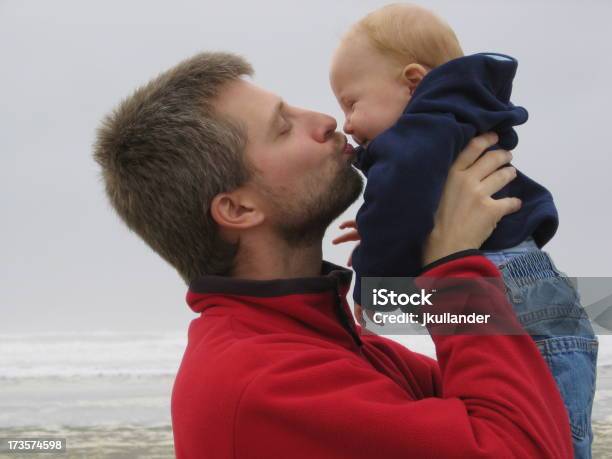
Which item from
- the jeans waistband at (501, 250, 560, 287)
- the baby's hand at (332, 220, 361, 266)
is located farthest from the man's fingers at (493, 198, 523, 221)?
the baby's hand at (332, 220, 361, 266)

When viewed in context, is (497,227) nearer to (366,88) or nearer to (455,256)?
(455,256)

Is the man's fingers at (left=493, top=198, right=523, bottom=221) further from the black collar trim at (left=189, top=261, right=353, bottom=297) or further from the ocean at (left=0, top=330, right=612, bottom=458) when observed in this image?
the ocean at (left=0, top=330, right=612, bottom=458)

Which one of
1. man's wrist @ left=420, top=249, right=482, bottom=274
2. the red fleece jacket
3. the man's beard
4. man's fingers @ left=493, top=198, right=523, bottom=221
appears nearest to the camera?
the red fleece jacket

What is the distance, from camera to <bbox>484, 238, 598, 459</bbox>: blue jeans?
167cm

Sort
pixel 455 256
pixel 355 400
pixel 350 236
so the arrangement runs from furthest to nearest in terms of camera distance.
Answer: pixel 350 236 < pixel 455 256 < pixel 355 400

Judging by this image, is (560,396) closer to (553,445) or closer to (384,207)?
(553,445)

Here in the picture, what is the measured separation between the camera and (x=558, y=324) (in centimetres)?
173

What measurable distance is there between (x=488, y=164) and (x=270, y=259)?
619 millimetres

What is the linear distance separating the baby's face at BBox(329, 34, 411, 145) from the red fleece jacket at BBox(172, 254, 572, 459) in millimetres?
610

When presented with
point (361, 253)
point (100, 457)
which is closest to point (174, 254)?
point (361, 253)

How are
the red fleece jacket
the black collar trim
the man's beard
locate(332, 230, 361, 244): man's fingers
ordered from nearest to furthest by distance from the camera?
the red fleece jacket < the black collar trim < the man's beard < locate(332, 230, 361, 244): man's fingers

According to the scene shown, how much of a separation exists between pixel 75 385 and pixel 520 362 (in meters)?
8.66

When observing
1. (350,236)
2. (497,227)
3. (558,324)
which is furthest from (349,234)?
(558,324)

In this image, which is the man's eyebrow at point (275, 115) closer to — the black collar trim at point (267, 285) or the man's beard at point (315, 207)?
the man's beard at point (315, 207)
